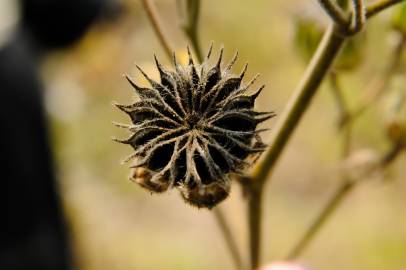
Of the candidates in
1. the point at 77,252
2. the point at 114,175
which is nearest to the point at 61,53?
the point at 114,175

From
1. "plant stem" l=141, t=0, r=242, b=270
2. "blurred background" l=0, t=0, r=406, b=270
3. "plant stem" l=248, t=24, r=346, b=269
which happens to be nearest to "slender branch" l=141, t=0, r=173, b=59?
"plant stem" l=141, t=0, r=242, b=270

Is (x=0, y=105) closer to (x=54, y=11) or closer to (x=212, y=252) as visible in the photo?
(x=54, y=11)

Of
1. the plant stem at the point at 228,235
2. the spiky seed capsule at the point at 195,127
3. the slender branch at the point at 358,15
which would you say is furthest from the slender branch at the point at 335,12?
the plant stem at the point at 228,235

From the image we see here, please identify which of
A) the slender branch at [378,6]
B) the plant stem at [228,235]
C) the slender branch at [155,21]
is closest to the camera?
the slender branch at [378,6]

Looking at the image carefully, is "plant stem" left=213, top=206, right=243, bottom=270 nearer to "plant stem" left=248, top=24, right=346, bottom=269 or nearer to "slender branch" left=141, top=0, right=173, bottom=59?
"plant stem" left=248, top=24, right=346, bottom=269

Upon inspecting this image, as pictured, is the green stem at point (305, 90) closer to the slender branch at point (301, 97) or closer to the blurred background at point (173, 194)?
the slender branch at point (301, 97)
